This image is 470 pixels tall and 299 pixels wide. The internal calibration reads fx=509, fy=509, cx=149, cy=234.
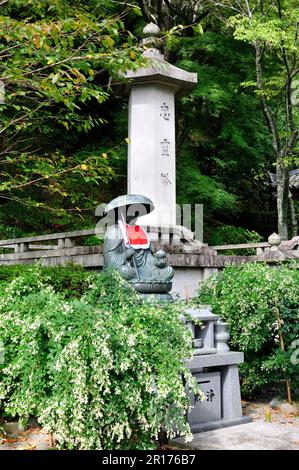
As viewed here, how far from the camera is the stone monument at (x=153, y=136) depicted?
36.6ft

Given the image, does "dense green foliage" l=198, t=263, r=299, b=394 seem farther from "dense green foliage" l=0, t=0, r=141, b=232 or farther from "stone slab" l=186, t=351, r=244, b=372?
→ "dense green foliage" l=0, t=0, r=141, b=232

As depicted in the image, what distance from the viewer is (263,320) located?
6.61 meters

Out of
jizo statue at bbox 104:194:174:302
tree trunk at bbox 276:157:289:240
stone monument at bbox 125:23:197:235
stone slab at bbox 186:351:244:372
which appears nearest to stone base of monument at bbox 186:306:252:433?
stone slab at bbox 186:351:244:372

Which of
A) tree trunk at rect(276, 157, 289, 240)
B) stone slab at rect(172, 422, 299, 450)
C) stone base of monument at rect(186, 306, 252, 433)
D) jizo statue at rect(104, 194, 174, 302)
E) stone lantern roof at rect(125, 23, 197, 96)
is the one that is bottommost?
stone slab at rect(172, 422, 299, 450)

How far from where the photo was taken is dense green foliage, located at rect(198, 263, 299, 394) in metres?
6.58

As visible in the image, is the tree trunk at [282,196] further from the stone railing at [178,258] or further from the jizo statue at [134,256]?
the jizo statue at [134,256]

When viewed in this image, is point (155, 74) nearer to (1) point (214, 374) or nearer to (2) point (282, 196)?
(2) point (282, 196)

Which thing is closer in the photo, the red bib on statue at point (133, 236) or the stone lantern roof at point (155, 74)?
the red bib on statue at point (133, 236)

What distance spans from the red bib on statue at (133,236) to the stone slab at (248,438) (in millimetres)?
2441

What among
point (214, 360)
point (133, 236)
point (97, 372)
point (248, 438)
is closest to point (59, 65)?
point (133, 236)

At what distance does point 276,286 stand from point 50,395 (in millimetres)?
3505

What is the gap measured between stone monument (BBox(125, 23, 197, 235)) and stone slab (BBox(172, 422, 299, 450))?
19.6ft

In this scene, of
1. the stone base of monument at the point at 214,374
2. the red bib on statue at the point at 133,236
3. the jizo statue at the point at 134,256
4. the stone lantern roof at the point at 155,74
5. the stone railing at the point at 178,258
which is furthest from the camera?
the stone lantern roof at the point at 155,74

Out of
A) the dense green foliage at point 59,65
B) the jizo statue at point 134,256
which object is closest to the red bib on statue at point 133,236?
the jizo statue at point 134,256
